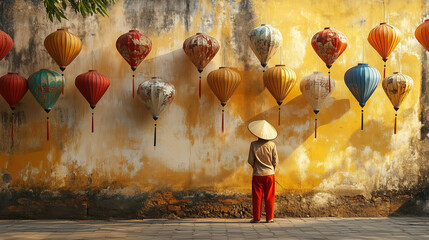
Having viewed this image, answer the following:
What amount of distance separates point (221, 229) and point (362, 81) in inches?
111

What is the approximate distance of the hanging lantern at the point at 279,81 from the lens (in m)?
7.11

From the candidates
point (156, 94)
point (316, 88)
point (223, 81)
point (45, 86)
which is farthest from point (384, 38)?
point (45, 86)

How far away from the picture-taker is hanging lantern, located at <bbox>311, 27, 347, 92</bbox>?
7004mm

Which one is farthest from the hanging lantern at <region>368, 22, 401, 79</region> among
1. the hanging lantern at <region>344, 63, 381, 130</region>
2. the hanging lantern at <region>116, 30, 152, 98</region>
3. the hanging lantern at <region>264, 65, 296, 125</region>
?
the hanging lantern at <region>116, 30, 152, 98</region>

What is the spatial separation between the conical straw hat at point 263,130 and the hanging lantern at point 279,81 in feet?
1.48

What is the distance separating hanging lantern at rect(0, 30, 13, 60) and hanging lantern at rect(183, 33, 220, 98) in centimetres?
237

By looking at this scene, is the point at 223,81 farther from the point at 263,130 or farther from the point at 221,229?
the point at 221,229

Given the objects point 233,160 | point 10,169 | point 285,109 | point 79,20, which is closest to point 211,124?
point 233,160

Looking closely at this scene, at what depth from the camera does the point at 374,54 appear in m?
7.65

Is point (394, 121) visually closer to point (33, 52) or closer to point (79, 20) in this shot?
point (79, 20)

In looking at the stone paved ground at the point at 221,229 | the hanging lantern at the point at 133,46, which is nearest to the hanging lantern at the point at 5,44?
the hanging lantern at the point at 133,46

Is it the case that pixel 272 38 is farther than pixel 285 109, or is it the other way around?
pixel 285 109

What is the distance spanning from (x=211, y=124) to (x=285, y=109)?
113 centimetres

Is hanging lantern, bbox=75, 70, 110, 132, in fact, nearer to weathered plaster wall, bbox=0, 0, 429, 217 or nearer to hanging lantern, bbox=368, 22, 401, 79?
weathered plaster wall, bbox=0, 0, 429, 217
